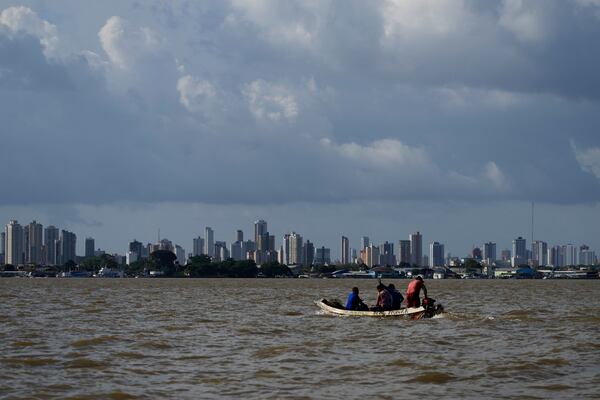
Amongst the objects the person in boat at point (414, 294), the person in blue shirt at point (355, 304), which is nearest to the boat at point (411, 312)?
the person in blue shirt at point (355, 304)

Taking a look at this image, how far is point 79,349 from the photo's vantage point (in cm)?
3281

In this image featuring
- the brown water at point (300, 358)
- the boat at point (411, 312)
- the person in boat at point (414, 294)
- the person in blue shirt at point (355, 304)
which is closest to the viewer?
the brown water at point (300, 358)

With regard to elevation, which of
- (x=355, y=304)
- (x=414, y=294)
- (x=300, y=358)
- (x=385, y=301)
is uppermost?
(x=414, y=294)

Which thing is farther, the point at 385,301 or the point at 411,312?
the point at 385,301

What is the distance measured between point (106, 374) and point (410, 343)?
12630 millimetres

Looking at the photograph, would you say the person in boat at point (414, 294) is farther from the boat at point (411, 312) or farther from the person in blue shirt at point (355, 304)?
the person in blue shirt at point (355, 304)

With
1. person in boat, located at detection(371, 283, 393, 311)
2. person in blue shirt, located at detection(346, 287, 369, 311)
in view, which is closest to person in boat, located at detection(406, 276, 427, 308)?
person in boat, located at detection(371, 283, 393, 311)

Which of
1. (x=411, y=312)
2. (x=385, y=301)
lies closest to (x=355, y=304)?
(x=385, y=301)

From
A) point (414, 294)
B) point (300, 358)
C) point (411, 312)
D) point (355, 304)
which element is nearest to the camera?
point (300, 358)

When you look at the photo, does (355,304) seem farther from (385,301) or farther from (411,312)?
(411,312)

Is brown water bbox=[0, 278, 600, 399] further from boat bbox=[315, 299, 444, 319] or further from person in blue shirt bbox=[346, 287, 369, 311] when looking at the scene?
person in blue shirt bbox=[346, 287, 369, 311]

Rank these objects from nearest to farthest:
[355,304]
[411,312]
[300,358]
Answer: [300,358], [411,312], [355,304]

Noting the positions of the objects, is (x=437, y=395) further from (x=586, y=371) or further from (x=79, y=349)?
(x=79, y=349)

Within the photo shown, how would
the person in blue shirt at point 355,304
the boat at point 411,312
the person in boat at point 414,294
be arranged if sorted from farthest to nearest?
the person in blue shirt at point 355,304
the person in boat at point 414,294
the boat at point 411,312
